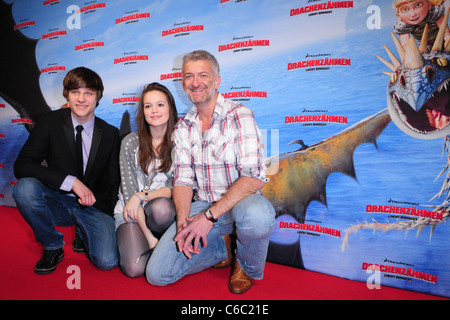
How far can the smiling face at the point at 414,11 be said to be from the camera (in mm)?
1562

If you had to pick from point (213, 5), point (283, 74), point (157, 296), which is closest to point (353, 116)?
point (283, 74)

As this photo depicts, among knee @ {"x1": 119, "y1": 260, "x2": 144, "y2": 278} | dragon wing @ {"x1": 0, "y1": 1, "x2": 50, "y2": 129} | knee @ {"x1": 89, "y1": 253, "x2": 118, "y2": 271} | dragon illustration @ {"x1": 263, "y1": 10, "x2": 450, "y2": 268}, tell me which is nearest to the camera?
dragon illustration @ {"x1": 263, "y1": 10, "x2": 450, "y2": 268}

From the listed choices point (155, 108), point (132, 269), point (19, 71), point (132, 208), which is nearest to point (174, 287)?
point (132, 269)

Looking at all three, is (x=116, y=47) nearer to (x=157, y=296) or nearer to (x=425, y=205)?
(x=157, y=296)

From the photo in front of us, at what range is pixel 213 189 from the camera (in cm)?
169

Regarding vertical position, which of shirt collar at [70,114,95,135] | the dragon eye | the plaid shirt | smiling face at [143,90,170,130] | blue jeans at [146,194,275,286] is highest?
the dragon eye

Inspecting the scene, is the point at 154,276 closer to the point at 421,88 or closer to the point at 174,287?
the point at 174,287

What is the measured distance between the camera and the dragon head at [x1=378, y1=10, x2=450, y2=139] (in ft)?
5.05

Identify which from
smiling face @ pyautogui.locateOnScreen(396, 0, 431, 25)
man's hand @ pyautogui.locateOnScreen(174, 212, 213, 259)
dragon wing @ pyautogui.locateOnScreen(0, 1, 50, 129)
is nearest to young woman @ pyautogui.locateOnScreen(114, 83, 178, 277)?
man's hand @ pyautogui.locateOnScreen(174, 212, 213, 259)

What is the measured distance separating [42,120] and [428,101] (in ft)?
8.05

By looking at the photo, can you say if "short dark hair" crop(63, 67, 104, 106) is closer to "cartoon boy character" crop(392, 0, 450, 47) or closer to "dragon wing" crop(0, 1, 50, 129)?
"dragon wing" crop(0, 1, 50, 129)

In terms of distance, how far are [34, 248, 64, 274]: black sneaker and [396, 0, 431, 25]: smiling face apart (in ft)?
8.49

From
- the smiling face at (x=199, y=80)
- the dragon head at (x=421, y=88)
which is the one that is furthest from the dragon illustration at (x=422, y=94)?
the smiling face at (x=199, y=80)

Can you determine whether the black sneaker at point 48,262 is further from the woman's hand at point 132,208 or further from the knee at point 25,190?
the woman's hand at point 132,208
